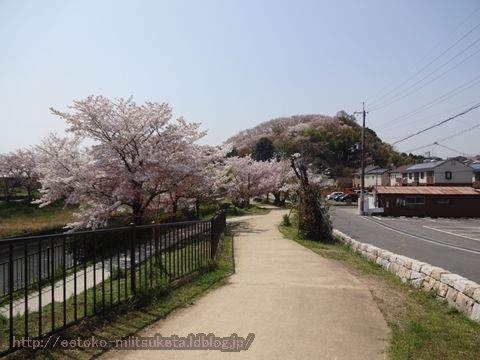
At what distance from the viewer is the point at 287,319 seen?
4844mm

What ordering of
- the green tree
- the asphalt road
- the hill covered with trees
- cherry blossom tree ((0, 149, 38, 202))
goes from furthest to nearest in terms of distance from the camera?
the hill covered with trees < the green tree < cherry blossom tree ((0, 149, 38, 202)) < the asphalt road

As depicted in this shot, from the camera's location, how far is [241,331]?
438cm

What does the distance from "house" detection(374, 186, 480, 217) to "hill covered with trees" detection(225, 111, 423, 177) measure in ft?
107

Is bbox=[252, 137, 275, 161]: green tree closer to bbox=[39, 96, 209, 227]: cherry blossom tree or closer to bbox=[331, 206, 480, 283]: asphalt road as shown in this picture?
bbox=[331, 206, 480, 283]: asphalt road

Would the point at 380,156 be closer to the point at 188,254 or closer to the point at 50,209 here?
the point at 50,209

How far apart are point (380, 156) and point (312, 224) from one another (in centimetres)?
7607

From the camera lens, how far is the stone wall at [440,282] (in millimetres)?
5867

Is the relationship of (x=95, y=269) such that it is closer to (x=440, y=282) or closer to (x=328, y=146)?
(x=440, y=282)

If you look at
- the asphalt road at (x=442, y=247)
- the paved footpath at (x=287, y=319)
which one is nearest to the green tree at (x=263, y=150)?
the asphalt road at (x=442, y=247)

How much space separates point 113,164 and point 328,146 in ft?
236

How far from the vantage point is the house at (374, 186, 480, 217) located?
124ft

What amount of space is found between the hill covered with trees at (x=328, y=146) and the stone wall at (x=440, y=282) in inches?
2462

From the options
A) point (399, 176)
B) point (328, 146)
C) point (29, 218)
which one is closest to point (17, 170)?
point (29, 218)

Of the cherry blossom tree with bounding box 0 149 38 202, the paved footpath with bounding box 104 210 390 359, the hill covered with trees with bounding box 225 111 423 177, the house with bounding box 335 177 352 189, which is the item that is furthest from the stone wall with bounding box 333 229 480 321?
the house with bounding box 335 177 352 189
